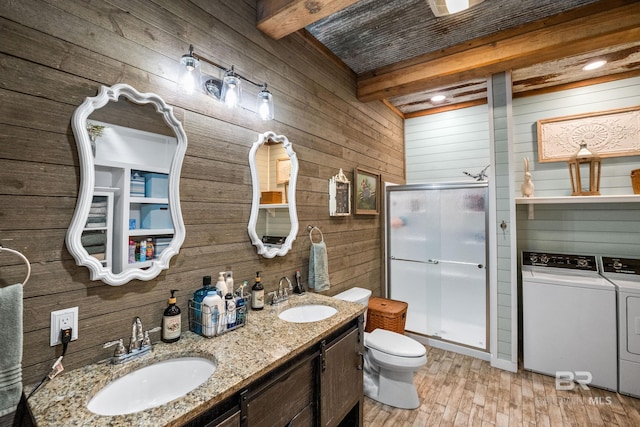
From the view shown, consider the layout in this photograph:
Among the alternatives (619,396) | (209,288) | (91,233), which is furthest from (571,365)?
(91,233)

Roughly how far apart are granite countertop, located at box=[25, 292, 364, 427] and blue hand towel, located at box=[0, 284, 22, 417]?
67 mm

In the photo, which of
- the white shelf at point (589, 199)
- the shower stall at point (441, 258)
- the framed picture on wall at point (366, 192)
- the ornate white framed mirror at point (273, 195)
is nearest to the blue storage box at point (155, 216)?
the ornate white framed mirror at point (273, 195)

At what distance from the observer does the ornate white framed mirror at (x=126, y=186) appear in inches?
42.6

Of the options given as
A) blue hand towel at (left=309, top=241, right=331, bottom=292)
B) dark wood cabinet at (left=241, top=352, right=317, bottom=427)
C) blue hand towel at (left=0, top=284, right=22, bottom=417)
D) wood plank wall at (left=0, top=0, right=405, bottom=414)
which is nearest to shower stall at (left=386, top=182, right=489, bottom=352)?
wood plank wall at (left=0, top=0, right=405, bottom=414)

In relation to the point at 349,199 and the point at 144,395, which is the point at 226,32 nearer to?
the point at 349,199

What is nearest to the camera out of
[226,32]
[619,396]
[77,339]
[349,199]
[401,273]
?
[77,339]

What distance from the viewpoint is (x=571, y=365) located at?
94.6 inches

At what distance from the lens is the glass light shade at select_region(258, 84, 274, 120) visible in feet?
5.68

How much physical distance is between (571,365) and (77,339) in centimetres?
340

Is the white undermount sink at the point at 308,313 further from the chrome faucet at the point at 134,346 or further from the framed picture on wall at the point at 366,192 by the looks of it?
the framed picture on wall at the point at 366,192

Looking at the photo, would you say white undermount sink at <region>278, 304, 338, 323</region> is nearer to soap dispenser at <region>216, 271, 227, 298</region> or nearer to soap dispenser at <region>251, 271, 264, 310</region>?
Answer: soap dispenser at <region>251, 271, 264, 310</region>

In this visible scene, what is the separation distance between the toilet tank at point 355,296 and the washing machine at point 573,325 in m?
1.45

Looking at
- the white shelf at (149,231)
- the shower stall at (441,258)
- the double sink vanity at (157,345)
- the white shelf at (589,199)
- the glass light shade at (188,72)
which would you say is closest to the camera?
the double sink vanity at (157,345)

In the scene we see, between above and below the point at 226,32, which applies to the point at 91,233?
below
